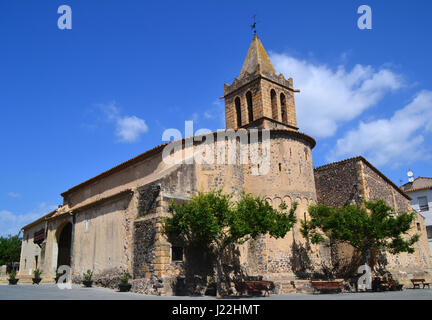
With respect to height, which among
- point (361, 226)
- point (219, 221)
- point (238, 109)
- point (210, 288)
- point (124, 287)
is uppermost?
point (238, 109)

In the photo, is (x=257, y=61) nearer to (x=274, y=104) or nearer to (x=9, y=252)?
(x=274, y=104)

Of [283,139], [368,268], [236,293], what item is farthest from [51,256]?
[368,268]

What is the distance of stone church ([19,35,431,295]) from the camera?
58.6ft

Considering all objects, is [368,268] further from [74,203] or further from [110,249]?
[74,203]

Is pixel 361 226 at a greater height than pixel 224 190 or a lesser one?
lesser

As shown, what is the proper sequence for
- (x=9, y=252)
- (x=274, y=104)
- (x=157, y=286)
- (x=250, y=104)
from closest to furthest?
1. (x=157, y=286)
2. (x=274, y=104)
3. (x=250, y=104)
4. (x=9, y=252)

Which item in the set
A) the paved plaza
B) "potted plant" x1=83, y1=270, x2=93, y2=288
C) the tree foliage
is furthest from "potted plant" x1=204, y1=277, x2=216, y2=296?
the tree foliage

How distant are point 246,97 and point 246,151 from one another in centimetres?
719

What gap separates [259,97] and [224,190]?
9424mm

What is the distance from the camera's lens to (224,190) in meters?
21.3

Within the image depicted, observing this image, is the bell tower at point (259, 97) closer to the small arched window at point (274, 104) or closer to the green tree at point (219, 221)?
the small arched window at point (274, 104)

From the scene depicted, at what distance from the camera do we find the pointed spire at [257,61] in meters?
28.8

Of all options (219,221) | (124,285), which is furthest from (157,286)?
(219,221)

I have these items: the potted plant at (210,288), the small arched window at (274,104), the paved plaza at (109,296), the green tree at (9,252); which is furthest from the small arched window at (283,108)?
the green tree at (9,252)
